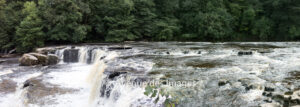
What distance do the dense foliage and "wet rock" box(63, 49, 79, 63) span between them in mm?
4967

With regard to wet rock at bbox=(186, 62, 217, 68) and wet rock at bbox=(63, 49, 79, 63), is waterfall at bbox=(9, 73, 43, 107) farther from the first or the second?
wet rock at bbox=(186, 62, 217, 68)

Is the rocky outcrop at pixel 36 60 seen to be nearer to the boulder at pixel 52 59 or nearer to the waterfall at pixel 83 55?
the boulder at pixel 52 59

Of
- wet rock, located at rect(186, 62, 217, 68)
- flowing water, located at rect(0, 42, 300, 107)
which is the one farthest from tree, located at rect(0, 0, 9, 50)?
wet rock, located at rect(186, 62, 217, 68)

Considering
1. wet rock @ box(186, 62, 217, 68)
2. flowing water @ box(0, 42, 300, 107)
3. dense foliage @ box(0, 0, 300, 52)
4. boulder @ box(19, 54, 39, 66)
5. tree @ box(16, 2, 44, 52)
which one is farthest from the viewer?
dense foliage @ box(0, 0, 300, 52)

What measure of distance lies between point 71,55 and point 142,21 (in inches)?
456

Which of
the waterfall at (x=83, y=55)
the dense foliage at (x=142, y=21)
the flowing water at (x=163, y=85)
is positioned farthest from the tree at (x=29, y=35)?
the flowing water at (x=163, y=85)

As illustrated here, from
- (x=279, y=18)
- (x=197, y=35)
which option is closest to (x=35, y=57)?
(x=197, y=35)

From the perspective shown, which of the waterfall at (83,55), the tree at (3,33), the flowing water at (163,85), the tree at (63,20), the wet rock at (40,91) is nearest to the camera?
the flowing water at (163,85)

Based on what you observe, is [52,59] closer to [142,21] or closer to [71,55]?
[71,55]

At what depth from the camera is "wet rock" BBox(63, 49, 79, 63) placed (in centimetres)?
1695

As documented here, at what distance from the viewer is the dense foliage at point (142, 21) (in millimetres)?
21906

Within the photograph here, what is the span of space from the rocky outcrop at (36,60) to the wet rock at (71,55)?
3.22ft

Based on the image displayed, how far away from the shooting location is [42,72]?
42.5 feet

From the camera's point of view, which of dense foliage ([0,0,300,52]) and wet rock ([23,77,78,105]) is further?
dense foliage ([0,0,300,52])
